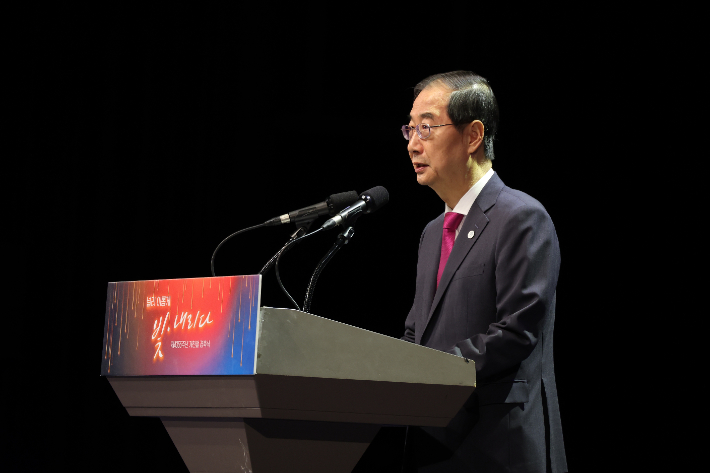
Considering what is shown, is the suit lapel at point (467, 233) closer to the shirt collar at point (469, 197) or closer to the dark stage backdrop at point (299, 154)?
the shirt collar at point (469, 197)

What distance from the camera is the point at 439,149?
2176 mm

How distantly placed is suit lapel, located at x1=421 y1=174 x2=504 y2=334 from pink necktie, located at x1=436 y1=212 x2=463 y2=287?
0.10 meters

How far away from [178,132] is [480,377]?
2737mm

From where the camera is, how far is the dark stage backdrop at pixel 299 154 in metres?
3.62

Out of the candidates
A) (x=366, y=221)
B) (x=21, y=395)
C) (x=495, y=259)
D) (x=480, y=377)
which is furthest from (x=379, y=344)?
(x=366, y=221)

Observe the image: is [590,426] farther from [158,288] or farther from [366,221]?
[158,288]

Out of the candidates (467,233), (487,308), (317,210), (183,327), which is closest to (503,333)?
(487,308)

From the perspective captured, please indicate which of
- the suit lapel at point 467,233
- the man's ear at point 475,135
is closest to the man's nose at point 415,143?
the man's ear at point 475,135

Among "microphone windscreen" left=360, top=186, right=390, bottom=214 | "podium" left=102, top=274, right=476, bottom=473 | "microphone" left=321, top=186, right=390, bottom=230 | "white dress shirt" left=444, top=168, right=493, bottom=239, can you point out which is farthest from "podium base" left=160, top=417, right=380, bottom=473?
"white dress shirt" left=444, top=168, right=493, bottom=239

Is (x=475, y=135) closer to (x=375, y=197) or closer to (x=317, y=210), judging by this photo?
(x=375, y=197)

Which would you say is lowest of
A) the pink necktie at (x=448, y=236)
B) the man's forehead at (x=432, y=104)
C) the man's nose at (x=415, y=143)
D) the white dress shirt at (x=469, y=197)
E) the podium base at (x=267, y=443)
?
the podium base at (x=267, y=443)

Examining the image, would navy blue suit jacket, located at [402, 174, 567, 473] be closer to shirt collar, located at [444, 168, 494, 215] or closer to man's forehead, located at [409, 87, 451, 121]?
shirt collar, located at [444, 168, 494, 215]

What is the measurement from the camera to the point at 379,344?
1286mm

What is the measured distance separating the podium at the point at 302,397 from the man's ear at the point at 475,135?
1.00 meters
